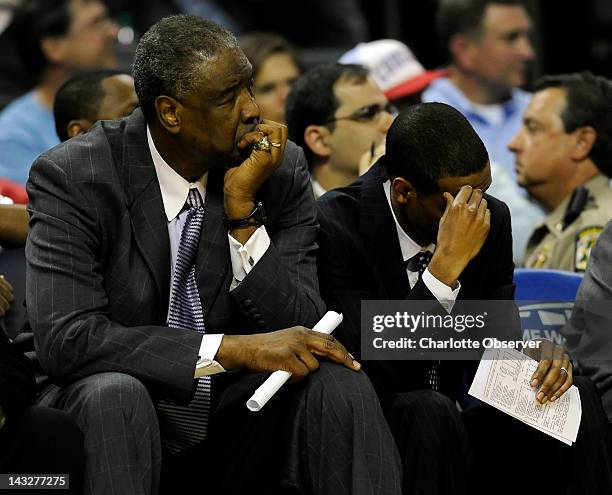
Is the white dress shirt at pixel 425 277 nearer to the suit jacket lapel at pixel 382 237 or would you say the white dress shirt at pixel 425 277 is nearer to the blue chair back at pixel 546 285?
the suit jacket lapel at pixel 382 237

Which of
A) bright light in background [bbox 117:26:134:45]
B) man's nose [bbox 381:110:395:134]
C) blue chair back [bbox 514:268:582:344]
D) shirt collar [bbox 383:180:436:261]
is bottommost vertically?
bright light in background [bbox 117:26:134:45]

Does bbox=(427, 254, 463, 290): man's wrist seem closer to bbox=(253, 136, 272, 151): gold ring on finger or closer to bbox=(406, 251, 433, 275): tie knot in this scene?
bbox=(406, 251, 433, 275): tie knot

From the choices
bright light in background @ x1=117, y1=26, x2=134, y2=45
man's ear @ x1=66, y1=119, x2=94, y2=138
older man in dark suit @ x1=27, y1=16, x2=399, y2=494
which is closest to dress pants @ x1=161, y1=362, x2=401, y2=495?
older man in dark suit @ x1=27, y1=16, x2=399, y2=494

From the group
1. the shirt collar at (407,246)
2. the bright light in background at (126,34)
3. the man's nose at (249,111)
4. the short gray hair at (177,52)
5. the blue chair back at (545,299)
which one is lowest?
the bright light in background at (126,34)

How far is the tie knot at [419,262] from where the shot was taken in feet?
12.0

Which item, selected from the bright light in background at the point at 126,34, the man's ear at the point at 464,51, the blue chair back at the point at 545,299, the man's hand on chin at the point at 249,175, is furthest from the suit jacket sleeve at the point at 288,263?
the bright light in background at the point at 126,34

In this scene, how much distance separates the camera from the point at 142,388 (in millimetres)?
3016

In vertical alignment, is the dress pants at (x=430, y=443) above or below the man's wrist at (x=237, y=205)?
below

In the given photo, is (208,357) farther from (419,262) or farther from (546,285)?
(546,285)

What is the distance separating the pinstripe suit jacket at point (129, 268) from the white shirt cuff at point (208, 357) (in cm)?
2

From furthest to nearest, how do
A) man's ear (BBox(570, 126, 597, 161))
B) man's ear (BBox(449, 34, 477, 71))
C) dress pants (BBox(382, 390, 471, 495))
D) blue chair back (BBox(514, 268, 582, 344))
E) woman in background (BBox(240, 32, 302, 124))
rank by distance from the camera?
man's ear (BBox(449, 34, 477, 71)) < woman in background (BBox(240, 32, 302, 124)) < man's ear (BBox(570, 126, 597, 161)) < blue chair back (BBox(514, 268, 582, 344)) < dress pants (BBox(382, 390, 471, 495))

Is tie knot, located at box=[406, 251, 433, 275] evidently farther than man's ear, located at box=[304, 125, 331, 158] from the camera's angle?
No

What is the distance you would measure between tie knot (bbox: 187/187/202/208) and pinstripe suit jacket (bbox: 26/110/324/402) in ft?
0.15

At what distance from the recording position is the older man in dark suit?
3061 millimetres
